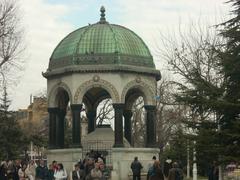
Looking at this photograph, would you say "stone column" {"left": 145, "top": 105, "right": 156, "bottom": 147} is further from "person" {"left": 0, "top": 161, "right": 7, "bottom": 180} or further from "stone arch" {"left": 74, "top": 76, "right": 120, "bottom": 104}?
"person" {"left": 0, "top": 161, "right": 7, "bottom": 180}

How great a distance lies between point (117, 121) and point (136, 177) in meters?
5.88

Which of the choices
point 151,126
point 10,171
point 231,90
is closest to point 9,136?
point 151,126

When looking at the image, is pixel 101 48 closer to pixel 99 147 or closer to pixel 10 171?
pixel 99 147

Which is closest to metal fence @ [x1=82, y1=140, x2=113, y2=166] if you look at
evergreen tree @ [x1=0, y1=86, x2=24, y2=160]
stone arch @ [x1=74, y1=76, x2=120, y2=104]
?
stone arch @ [x1=74, y1=76, x2=120, y2=104]

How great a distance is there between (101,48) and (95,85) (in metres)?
2.20

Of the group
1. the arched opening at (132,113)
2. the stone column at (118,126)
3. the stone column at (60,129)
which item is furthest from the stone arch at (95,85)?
the stone column at (60,129)

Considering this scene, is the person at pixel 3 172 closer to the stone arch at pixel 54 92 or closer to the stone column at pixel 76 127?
the stone column at pixel 76 127

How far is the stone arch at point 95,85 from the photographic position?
3816cm

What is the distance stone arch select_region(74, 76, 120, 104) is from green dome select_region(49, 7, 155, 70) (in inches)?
40.3

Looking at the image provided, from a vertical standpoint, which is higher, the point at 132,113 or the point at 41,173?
the point at 132,113

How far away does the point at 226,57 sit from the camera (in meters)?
20.7

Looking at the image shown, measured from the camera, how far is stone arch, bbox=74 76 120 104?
3816 cm

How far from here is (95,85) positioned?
38281mm

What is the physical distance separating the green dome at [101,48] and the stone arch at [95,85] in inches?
40.3
